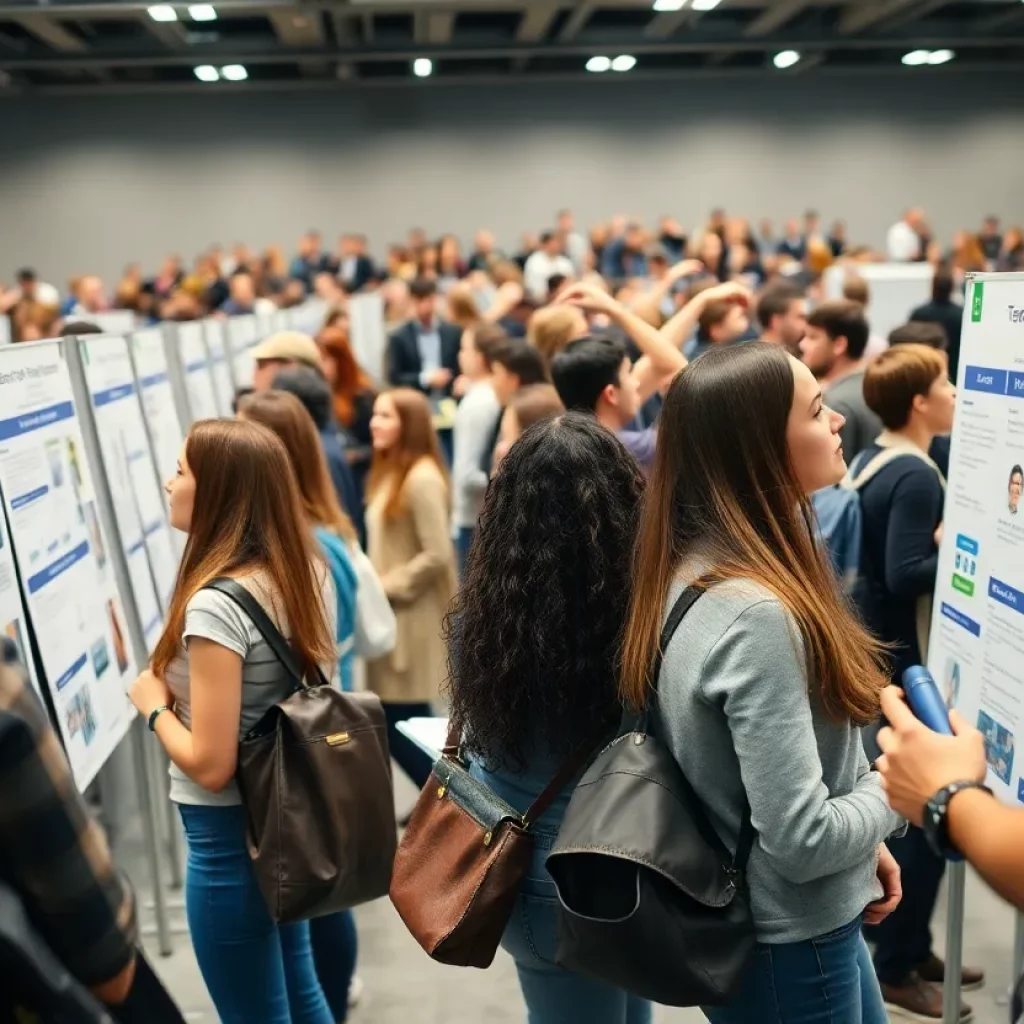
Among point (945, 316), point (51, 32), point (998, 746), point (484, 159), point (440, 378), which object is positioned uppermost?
point (51, 32)

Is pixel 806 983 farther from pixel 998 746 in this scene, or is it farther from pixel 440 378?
pixel 440 378

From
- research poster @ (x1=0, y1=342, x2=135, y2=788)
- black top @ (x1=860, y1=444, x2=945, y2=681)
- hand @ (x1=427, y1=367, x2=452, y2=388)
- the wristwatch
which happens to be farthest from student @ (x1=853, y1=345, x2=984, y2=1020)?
hand @ (x1=427, y1=367, x2=452, y2=388)

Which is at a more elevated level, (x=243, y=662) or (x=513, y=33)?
(x=513, y=33)

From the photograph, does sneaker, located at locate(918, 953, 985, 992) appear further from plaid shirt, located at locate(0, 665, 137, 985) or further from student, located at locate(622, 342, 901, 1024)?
plaid shirt, located at locate(0, 665, 137, 985)

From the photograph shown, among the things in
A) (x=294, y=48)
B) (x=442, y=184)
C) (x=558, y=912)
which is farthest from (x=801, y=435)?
(x=442, y=184)

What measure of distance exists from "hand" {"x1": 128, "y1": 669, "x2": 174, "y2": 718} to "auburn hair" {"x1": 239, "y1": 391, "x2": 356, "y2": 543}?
56 cm

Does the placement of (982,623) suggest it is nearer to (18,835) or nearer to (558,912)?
(558,912)

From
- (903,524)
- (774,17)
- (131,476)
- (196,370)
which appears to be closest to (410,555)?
(131,476)

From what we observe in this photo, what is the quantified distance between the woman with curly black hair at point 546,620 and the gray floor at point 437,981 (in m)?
1.45

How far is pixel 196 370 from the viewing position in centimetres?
482

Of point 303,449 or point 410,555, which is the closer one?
point 303,449

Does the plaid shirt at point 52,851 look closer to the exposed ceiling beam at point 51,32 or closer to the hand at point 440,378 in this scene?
the hand at point 440,378

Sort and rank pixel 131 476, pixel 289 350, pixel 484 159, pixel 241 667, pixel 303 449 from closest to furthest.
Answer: pixel 241 667, pixel 303 449, pixel 131 476, pixel 289 350, pixel 484 159

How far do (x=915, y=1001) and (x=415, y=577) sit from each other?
1718mm
